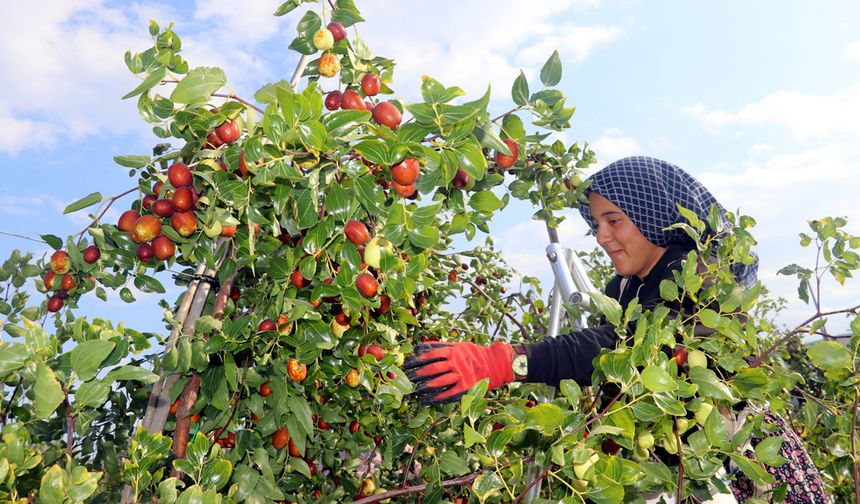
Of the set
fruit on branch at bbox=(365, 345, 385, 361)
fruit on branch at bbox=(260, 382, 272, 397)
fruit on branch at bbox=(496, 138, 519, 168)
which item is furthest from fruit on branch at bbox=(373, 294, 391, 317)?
fruit on branch at bbox=(496, 138, 519, 168)

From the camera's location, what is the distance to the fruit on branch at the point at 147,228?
1.65 meters

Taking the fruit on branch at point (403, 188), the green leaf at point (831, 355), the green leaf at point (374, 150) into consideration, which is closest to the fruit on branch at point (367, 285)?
the fruit on branch at point (403, 188)

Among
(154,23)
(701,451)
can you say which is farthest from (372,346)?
(154,23)

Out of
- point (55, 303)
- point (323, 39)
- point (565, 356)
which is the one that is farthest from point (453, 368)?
point (55, 303)

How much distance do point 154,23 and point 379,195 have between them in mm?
870

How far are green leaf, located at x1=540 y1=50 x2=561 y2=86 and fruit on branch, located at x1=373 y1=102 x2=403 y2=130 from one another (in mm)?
348

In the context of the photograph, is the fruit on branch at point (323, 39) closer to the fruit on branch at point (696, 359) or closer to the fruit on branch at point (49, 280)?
the fruit on branch at point (49, 280)

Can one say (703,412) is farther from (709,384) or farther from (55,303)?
(55,303)

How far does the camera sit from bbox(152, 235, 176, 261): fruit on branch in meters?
1.66

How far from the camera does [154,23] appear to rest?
5.29 ft

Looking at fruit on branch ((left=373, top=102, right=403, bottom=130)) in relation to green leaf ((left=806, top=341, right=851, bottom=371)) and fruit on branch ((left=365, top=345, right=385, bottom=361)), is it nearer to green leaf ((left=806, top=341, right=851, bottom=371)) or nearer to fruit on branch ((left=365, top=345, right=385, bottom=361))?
fruit on branch ((left=365, top=345, right=385, bottom=361))

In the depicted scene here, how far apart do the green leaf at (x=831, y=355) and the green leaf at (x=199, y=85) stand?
1.49 m

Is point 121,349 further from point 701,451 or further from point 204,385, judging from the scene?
point 701,451

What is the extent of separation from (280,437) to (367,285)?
0.85m
